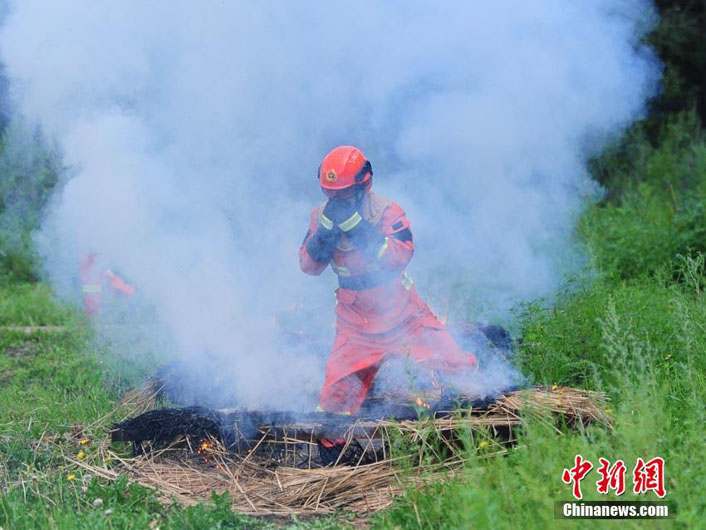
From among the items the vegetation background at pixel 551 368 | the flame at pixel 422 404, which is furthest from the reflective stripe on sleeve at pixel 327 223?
the vegetation background at pixel 551 368

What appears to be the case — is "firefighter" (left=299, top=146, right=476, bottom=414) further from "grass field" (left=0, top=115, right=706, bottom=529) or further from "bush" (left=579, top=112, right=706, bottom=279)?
"bush" (left=579, top=112, right=706, bottom=279)

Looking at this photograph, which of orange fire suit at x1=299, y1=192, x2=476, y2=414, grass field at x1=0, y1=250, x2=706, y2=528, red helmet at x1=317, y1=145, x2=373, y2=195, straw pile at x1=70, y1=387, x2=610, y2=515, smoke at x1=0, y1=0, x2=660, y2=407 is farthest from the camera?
smoke at x1=0, y1=0, x2=660, y2=407

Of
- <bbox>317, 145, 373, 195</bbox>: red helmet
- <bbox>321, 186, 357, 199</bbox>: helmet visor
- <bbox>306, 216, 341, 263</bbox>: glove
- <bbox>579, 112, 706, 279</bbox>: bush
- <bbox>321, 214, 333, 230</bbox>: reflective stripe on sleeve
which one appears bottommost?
<bbox>306, 216, 341, 263</bbox>: glove

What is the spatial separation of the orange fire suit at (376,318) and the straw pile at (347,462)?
15.7 inches

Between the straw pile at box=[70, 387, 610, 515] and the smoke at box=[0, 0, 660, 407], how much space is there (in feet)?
2.50

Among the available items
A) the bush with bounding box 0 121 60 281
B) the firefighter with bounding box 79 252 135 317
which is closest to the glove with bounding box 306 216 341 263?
the firefighter with bounding box 79 252 135 317

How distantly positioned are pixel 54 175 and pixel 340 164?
6.67 m

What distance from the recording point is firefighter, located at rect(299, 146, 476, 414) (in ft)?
14.9

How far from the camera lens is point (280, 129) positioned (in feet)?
20.8

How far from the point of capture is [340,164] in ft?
14.8

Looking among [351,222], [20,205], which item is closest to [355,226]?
[351,222]

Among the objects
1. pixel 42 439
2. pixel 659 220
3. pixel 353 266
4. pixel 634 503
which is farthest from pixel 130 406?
pixel 659 220

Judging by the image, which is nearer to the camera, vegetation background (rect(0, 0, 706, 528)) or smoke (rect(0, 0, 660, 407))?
vegetation background (rect(0, 0, 706, 528))

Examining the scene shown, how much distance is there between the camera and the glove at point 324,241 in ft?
15.0
